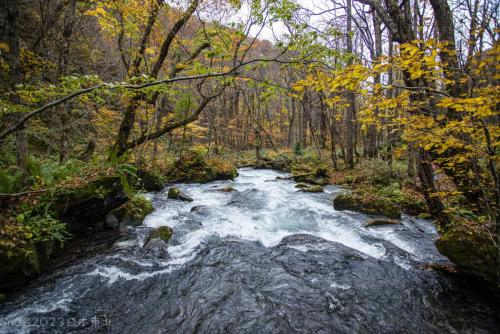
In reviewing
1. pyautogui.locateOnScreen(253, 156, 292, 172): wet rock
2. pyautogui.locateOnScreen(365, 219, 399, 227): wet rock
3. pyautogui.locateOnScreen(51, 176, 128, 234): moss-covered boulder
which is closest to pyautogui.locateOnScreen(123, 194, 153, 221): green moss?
pyautogui.locateOnScreen(51, 176, 128, 234): moss-covered boulder

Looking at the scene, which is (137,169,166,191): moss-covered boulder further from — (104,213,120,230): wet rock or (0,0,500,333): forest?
(104,213,120,230): wet rock

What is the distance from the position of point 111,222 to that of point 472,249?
792 centimetres

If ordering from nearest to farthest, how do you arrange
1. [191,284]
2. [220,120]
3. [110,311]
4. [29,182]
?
[110,311]
[191,284]
[29,182]
[220,120]

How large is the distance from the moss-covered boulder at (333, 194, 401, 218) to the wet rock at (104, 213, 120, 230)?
23.0 ft

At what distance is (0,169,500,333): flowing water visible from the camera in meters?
3.68

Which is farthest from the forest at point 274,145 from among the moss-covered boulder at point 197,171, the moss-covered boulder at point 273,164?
the moss-covered boulder at point 273,164

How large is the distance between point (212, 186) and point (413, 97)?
31.2 ft

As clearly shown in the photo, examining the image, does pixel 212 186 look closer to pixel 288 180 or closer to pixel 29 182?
pixel 288 180

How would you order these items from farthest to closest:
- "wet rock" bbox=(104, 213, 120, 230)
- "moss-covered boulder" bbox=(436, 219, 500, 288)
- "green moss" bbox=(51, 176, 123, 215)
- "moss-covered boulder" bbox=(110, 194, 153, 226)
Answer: "moss-covered boulder" bbox=(110, 194, 153, 226) → "wet rock" bbox=(104, 213, 120, 230) → "green moss" bbox=(51, 176, 123, 215) → "moss-covered boulder" bbox=(436, 219, 500, 288)

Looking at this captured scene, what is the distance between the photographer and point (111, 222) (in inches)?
269

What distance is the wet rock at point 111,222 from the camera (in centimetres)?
677

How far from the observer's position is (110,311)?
3.88m

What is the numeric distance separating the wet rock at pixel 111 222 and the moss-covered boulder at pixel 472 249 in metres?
7.50

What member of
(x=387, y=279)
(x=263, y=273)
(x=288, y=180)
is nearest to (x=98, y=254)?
(x=263, y=273)
